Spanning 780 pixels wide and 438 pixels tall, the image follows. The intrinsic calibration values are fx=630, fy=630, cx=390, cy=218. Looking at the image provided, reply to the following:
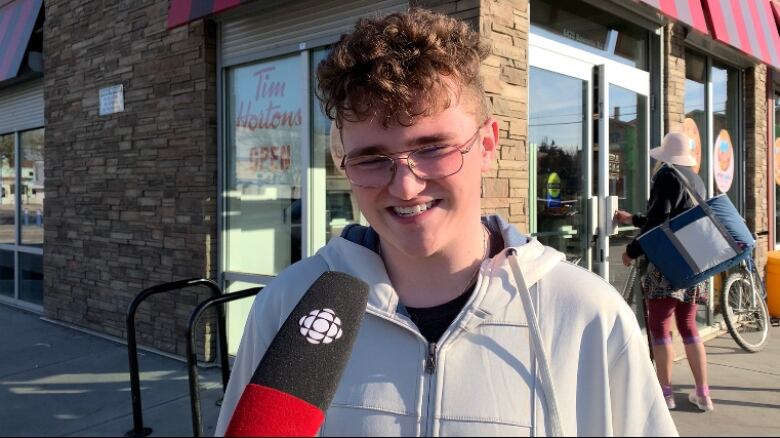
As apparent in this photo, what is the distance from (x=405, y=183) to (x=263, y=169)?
4357 millimetres

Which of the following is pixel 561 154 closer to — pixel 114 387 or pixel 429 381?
pixel 114 387

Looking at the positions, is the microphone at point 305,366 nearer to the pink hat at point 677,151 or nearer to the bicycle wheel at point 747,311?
the pink hat at point 677,151

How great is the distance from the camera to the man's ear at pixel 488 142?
4.62 feet

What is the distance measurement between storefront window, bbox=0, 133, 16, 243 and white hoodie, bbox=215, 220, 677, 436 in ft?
30.0

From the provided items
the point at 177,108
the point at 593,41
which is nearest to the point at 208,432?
the point at 177,108

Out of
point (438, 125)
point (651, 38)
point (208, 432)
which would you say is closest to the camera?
point (438, 125)

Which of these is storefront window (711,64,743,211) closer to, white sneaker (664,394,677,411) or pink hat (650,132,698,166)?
pink hat (650,132,698,166)

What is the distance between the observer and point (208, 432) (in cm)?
404

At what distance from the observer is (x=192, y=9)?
16.5ft

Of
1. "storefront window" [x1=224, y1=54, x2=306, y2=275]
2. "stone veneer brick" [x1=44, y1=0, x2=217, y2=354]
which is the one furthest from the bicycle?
"stone veneer brick" [x1=44, y1=0, x2=217, y2=354]

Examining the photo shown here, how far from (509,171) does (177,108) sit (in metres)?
3.17

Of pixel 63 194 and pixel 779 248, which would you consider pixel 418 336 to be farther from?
pixel 779 248

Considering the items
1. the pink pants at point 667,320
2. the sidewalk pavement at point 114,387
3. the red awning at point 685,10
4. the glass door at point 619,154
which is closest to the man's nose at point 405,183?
the sidewalk pavement at point 114,387

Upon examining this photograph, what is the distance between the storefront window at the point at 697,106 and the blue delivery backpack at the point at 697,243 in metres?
2.24
